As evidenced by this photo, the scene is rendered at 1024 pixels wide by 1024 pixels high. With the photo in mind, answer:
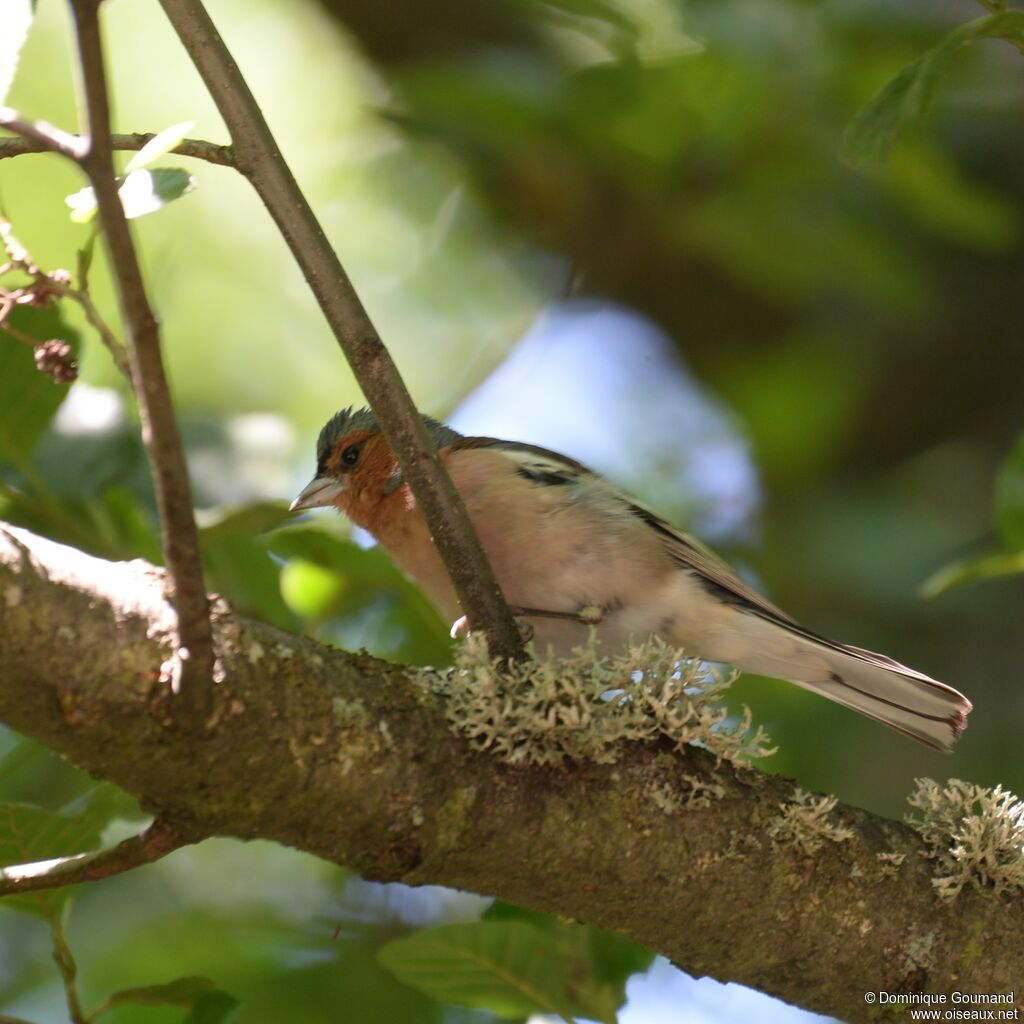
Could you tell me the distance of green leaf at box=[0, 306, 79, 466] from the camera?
10.7 ft

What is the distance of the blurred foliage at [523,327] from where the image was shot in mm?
3787

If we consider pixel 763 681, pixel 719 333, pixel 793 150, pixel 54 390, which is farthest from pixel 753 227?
pixel 54 390

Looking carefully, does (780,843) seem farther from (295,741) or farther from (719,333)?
(719,333)

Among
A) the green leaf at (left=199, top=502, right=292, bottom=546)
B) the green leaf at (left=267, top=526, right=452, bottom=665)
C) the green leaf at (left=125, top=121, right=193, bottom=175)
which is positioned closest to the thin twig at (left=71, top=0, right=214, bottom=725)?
the green leaf at (left=125, top=121, right=193, bottom=175)

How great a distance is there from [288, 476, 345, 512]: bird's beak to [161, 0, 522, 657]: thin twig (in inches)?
84.4

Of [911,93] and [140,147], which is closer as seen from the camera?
[140,147]

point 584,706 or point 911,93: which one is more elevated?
point 911,93

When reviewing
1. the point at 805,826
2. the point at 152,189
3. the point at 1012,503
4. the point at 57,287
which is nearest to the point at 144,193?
the point at 152,189

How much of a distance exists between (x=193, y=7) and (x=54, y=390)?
130cm

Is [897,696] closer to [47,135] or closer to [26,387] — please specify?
[26,387]

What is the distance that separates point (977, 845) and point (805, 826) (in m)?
0.48

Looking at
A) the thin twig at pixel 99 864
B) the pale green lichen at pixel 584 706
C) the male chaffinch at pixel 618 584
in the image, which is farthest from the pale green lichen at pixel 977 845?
the thin twig at pixel 99 864

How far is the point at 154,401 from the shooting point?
1.76 meters

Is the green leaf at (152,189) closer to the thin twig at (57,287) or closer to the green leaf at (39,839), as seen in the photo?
the thin twig at (57,287)
